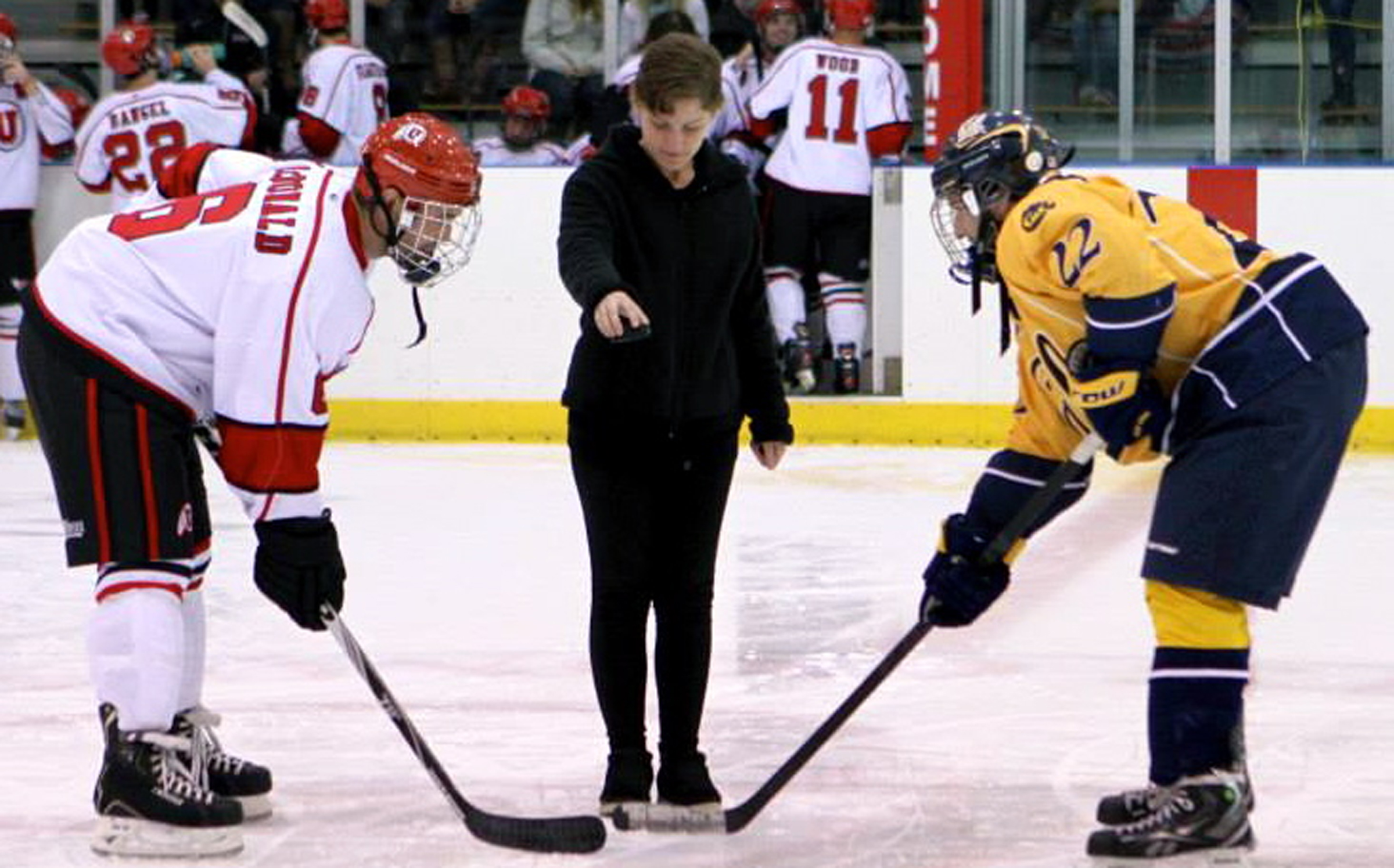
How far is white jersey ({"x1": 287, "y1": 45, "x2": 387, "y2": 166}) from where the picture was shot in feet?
29.0

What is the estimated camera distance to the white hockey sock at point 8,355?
8.62 metres

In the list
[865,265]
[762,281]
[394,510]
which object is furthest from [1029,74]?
[762,281]

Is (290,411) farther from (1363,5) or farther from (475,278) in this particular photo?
(1363,5)

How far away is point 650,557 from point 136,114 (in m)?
5.55

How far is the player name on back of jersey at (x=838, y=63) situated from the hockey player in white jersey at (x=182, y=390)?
5.36m

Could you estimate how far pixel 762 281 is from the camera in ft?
12.1

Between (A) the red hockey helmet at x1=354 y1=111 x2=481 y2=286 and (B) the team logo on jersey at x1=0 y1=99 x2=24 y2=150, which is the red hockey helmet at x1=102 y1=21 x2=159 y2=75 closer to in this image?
(B) the team logo on jersey at x1=0 y1=99 x2=24 y2=150

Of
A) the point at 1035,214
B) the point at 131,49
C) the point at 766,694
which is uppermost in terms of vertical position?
the point at 131,49

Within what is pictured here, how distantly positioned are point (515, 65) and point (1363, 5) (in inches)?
129

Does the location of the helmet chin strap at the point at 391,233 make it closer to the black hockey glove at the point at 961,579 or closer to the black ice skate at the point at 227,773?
the black ice skate at the point at 227,773

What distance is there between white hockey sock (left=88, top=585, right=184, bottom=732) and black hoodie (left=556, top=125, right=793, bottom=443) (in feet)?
1.98

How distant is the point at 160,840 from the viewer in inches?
→ 130

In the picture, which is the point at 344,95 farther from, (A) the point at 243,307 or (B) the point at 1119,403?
(B) the point at 1119,403

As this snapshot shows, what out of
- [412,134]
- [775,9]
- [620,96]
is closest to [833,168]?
[775,9]
